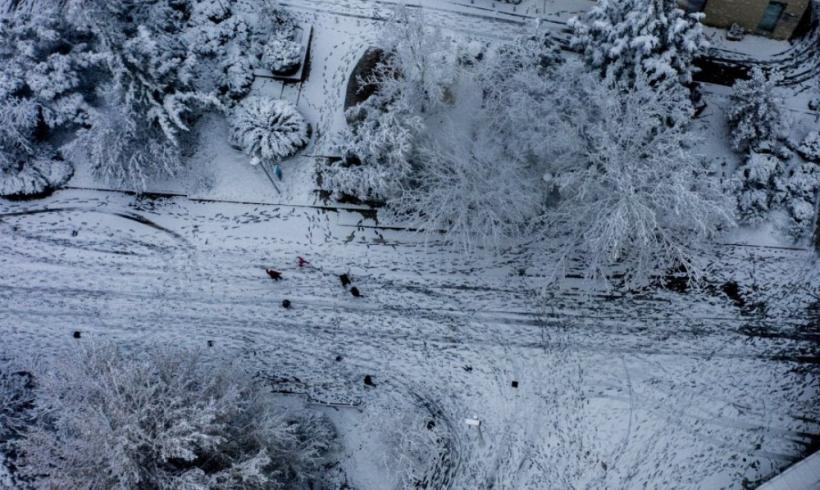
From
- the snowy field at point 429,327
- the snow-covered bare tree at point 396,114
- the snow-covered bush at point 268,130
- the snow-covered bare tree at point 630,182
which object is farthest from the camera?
the snow-covered bush at point 268,130

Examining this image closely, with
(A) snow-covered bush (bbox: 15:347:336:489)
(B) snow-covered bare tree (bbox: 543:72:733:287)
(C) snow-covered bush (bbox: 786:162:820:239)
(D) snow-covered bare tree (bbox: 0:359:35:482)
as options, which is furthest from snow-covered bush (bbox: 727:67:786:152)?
(D) snow-covered bare tree (bbox: 0:359:35:482)

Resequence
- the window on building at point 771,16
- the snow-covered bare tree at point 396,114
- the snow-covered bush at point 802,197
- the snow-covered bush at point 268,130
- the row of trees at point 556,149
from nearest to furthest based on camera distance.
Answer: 1. the row of trees at point 556,149
2. the snow-covered bare tree at point 396,114
3. the snow-covered bush at point 802,197
4. the snow-covered bush at point 268,130
5. the window on building at point 771,16

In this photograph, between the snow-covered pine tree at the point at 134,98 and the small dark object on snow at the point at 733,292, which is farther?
the small dark object on snow at the point at 733,292

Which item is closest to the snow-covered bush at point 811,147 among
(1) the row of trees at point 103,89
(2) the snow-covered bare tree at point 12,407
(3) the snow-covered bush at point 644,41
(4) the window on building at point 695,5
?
(3) the snow-covered bush at point 644,41

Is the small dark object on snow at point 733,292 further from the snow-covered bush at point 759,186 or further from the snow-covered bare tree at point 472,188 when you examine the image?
the snow-covered bare tree at point 472,188

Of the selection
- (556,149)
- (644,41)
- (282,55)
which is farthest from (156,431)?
(644,41)
